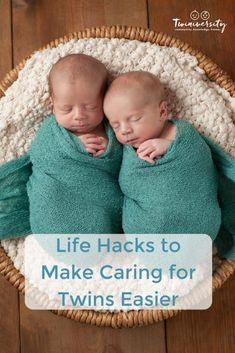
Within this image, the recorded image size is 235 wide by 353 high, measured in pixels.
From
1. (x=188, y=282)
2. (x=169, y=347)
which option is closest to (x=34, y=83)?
(x=188, y=282)

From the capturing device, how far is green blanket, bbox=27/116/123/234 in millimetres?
1079

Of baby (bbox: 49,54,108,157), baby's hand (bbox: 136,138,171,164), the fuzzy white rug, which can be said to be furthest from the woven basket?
baby's hand (bbox: 136,138,171,164)

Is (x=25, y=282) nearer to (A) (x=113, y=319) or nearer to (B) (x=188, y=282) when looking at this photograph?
(A) (x=113, y=319)

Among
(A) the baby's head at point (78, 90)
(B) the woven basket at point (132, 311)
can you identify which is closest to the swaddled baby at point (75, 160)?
(A) the baby's head at point (78, 90)

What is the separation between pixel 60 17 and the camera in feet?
4.38

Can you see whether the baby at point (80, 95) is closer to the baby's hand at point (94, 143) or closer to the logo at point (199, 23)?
the baby's hand at point (94, 143)

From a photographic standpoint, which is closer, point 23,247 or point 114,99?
point 114,99

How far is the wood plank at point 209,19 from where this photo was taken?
1.33 metres

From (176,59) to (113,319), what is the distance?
0.56 metres

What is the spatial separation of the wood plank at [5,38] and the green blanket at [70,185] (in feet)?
0.93

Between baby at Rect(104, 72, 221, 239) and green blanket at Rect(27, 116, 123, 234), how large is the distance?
6 centimetres

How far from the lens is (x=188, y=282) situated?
1103 mm

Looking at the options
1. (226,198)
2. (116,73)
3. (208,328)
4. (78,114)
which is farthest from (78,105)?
(208,328)

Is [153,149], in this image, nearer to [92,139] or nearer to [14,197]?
[92,139]
